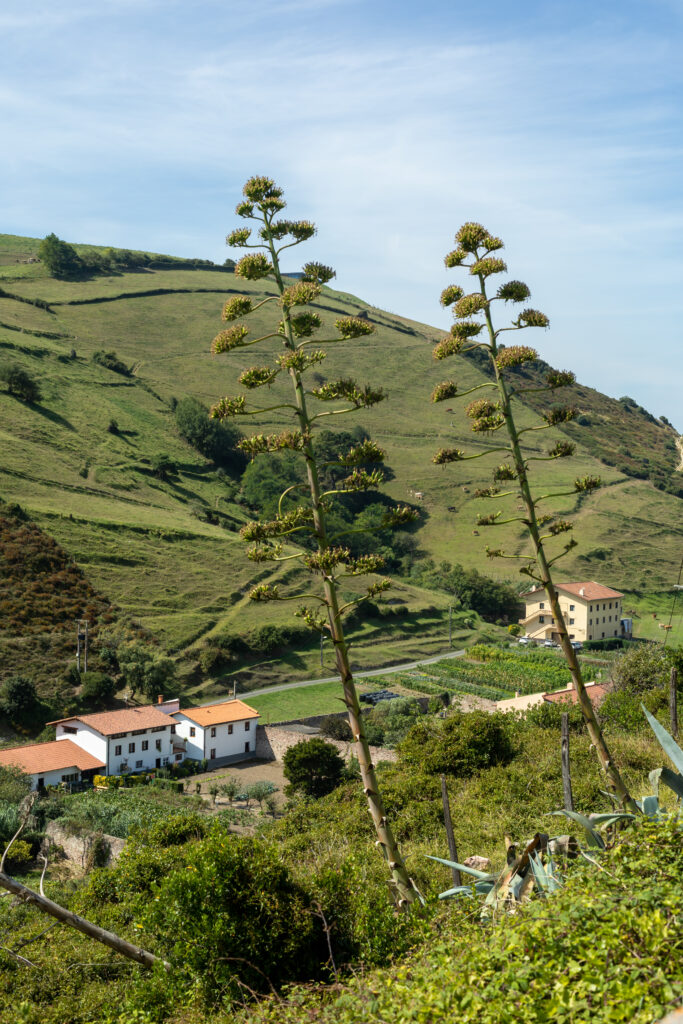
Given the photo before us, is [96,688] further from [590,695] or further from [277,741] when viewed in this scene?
[590,695]

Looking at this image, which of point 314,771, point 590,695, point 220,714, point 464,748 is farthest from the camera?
point 220,714

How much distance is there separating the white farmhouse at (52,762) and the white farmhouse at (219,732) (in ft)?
18.0

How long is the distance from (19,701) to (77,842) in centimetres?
1778

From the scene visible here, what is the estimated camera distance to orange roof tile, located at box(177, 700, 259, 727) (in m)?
40.3

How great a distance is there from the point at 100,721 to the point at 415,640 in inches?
1267

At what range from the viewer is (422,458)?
106 m

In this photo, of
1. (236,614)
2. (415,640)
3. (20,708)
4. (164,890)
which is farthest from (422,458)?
(164,890)

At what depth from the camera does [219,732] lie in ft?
133

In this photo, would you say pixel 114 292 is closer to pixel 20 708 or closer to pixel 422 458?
pixel 422 458

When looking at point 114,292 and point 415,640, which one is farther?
point 114,292

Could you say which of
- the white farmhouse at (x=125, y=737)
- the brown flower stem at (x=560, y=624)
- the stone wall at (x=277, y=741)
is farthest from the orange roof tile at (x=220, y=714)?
the brown flower stem at (x=560, y=624)

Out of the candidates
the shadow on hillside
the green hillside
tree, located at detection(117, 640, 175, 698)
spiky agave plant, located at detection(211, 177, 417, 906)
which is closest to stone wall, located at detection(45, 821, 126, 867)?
tree, located at detection(117, 640, 175, 698)

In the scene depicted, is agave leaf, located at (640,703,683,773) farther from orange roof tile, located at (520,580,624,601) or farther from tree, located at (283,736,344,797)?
orange roof tile, located at (520,580,624,601)

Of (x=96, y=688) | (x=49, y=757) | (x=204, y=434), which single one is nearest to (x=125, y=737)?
(x=49, y=757)
